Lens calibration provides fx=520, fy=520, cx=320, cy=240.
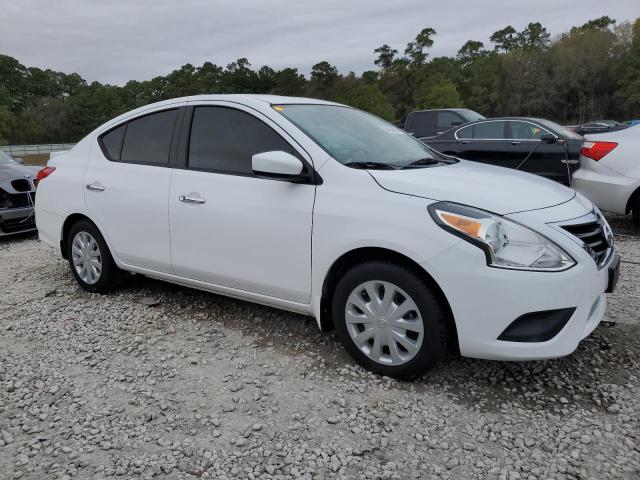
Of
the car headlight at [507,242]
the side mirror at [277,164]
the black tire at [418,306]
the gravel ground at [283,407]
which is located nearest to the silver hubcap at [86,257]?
the gravel ground at [283,407]

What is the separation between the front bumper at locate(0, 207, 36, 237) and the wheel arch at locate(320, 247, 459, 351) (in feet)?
19.3

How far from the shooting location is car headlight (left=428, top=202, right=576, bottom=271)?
8.44 feet

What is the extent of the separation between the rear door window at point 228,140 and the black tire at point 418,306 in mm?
924

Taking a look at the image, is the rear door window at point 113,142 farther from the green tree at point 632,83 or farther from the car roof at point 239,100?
the green tree at point 632,83

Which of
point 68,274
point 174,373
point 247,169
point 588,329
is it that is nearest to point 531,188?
point 588,329

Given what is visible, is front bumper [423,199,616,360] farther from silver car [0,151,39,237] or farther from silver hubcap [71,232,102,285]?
silver car [0,151,39,237]

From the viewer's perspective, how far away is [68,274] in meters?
5.38

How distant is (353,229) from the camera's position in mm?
2910

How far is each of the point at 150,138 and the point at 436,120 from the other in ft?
31.2

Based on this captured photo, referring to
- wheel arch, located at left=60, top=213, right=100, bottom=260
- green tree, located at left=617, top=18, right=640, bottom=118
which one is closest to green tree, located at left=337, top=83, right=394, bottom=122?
green tree, located at left=617, top=18, right=640, bottom=118

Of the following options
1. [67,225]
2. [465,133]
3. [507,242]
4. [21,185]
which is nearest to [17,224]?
[21,185]

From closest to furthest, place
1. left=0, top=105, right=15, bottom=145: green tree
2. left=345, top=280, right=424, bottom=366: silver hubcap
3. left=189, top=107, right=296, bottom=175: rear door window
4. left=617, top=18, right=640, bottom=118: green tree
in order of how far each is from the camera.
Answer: left=345, top=280, right=424, bottom=366: silver hubcap → left=189, top=107, right=296, bottom=175: rear door window → left=617, top=18, right=640, bottom=118: green tree → left=0, top=105, right=15, bottom=145: green tree

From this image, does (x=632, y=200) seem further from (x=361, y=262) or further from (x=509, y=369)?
(x=361, y=262)

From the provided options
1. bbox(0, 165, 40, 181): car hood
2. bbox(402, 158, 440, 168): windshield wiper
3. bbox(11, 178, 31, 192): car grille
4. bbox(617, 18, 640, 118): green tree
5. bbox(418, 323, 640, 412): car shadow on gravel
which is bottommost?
bbox(418, 323, 640, 412): car shadow on gravel
